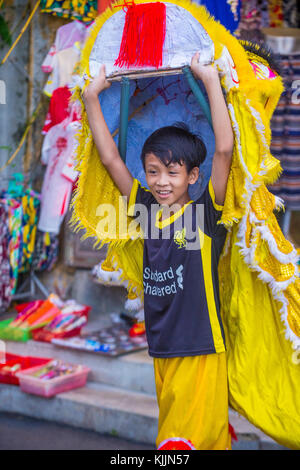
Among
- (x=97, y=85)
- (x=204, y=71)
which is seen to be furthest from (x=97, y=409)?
(x=204, y=71)

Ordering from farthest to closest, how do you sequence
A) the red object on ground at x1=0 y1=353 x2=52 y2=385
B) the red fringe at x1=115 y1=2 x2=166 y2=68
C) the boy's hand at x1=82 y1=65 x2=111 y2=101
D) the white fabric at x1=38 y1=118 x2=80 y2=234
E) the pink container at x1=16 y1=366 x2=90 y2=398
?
the white fabric at x1=38 y1=118 x2=80 y2=234 < the red object on ground at x1=0 y1=353 x2=52 y2=385 < the pink container at x1=16 y1=366 x2=90 y2=398 < the boy's hand at x1=82 y1=65 x2=111 y2=101 < the red fringe at x1=115 y1=2 x2=166 y2=68

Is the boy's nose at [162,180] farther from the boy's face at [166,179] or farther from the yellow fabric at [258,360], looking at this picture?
the yellow fabric at [258,360]

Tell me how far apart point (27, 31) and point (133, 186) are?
3.49 meters

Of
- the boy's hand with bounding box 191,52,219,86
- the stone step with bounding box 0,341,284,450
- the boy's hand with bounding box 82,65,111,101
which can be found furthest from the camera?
the stone step with bounding box 0,341,284,450

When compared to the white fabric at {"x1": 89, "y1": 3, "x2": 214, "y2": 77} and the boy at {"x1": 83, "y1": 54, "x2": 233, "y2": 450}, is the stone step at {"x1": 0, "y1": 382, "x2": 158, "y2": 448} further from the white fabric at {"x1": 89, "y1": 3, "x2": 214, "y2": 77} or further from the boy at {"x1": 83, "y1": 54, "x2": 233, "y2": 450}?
the white fabric at {"x1": 89, "y1": 3, "x2": 214, "y2": 77}

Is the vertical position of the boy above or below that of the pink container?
above

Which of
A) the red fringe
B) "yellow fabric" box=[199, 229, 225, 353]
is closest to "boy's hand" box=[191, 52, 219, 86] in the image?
the red fringe

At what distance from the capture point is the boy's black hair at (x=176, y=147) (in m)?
1.93

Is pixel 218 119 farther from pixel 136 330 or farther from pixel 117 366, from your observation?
pixel 136 330

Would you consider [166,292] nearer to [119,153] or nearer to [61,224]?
[119,153]

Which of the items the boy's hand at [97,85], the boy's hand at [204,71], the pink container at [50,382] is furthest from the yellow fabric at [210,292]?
the pink container at [50,382]

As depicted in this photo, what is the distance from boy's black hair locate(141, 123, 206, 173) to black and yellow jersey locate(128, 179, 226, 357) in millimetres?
157

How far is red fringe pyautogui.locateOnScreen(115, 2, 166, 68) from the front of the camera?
5.98ft

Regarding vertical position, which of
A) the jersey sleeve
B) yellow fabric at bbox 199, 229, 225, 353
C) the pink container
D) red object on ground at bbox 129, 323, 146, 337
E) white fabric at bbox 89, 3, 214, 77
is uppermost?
white fabric at bbox 89, 3, 214, 77
